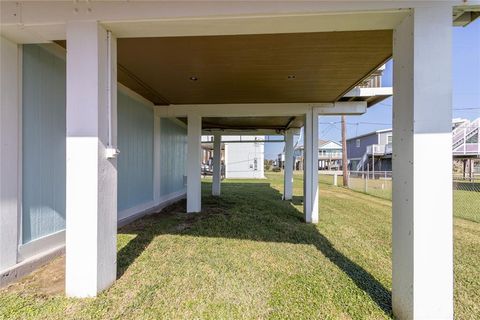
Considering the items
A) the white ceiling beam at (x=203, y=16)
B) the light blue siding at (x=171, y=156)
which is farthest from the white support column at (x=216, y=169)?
the white ceiling beam at (x=203, y=16)

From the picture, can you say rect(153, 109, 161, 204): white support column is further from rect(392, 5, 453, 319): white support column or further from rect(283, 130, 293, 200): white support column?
rect(392, 5, 453, 319): white support column

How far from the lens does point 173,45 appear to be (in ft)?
11.0

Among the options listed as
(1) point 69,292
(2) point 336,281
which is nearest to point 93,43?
(1) point 69,292

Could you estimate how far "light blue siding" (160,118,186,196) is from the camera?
8.04 m

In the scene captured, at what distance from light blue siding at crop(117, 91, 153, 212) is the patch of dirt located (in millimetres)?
2323

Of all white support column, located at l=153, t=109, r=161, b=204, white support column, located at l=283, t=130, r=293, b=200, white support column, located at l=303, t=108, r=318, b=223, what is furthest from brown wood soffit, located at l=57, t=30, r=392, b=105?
white support column, located at l=283, t=130, r=293, b=200

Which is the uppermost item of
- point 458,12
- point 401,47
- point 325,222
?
point 458,12

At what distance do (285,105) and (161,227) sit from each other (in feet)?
12.8

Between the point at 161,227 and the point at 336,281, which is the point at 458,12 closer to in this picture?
the point at 336,281

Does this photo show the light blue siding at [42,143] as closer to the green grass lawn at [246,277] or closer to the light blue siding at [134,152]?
the green grass lawn at [246,277]

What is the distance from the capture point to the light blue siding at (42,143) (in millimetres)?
3195

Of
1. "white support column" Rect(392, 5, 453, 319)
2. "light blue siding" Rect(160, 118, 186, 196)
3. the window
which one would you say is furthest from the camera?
the window

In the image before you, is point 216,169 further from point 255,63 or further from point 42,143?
point 42,143

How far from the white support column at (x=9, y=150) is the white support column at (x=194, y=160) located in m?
4.22
